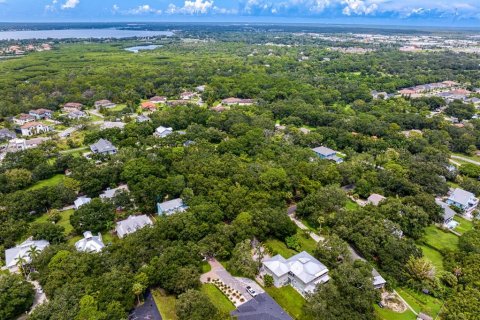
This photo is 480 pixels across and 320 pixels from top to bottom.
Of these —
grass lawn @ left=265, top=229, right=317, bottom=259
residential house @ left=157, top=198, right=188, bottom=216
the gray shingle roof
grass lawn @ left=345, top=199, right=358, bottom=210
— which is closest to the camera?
grass lawn @ left=265, top=229, right=317, bottom=259

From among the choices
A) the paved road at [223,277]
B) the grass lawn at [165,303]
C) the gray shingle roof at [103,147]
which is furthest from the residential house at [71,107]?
the grass lawn at [165,303]

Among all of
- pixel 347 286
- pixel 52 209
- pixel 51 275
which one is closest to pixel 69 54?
pixel 52 209

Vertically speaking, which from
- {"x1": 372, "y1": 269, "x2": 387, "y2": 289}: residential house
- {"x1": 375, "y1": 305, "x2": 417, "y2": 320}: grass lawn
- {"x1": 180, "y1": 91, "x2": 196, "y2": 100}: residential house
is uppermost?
{"x1": 180, "y1": 91, "x2": 196, "y2": 100}: residential house

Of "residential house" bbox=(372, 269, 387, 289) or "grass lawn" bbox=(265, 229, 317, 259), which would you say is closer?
"residential house" bbox=(372, 269, 387, 289)

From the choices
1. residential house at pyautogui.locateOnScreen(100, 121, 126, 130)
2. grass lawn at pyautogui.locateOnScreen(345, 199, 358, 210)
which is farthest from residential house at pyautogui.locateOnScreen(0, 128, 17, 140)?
grass lawn at pyautogui.locateOnScreen(345, 199, 358, 210)

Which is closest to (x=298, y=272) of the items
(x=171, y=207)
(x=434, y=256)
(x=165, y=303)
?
(x=165, y=303)

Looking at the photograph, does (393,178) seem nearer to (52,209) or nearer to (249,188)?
(249,188)

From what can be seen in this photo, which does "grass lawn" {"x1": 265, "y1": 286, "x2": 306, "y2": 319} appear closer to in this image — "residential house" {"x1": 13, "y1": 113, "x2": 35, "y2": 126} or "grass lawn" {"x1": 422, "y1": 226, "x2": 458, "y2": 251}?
"grass lawn" {"x1": 422, "y1": 226, "x2": 458, "y2": 251}

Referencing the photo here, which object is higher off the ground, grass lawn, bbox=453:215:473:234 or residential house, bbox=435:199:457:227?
residential house, bbox=435:199:457:227
